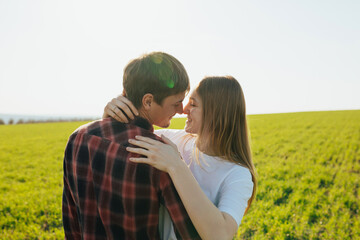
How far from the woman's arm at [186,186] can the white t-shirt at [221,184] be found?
0.73 feet

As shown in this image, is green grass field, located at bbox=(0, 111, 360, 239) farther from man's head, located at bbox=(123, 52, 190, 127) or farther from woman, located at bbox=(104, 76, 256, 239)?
man's head, located at bbox=(123, 52, 190, 127)

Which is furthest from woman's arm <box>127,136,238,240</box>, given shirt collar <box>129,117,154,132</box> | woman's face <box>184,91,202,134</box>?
woman's face <box>184,91,202,134</box>

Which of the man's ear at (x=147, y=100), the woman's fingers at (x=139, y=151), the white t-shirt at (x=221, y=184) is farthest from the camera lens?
the man's ear at (x=147, y=100)

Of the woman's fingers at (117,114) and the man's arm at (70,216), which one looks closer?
the woman's fingers at (117,114)

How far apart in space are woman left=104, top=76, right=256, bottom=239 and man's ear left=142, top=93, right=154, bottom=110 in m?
0.11

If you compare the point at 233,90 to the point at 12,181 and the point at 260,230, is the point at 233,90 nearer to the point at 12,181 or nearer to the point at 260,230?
the point at 260,230

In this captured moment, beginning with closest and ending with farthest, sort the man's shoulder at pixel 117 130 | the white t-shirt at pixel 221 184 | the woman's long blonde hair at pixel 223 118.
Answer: the man's shoulder at pixel 117 130, the white t-shirt at pixel 221 184, the woman's long blonde hair at pixel 223 118

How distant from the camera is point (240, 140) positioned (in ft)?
8.24

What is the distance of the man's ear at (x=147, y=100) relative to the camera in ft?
6.45

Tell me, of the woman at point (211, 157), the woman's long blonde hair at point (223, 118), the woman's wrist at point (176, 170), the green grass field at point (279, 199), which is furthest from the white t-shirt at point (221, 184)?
the green grass field at point (279, 199)

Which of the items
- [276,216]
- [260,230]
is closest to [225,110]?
[260,230]

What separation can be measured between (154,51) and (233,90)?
0.82 m

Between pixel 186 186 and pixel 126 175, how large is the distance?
0.35 m

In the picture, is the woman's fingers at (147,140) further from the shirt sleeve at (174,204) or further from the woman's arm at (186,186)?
the shirt sleeve at (174,204)
